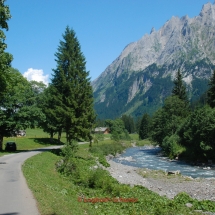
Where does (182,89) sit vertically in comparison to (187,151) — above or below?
above

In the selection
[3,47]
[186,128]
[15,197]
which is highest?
[3,47]

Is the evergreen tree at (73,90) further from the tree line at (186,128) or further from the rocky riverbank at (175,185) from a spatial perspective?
the tree line at (186,128)

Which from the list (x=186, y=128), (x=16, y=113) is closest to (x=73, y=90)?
(x=16, y=113)

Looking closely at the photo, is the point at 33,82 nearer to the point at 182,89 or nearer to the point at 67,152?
the point at 182,89

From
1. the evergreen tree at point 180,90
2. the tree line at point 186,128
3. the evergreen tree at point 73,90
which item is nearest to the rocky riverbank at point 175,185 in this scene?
the evergreen tree at point 73,90

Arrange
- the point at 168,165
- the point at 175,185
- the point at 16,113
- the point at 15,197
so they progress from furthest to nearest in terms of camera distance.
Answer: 1. the point at 168,165
2. the point at 16,113
3. the point at 175,185
4. the point at 15,197

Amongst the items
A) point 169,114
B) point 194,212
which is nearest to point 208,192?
point 194,212

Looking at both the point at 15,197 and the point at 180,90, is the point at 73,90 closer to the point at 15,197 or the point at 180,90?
the point at 15,197

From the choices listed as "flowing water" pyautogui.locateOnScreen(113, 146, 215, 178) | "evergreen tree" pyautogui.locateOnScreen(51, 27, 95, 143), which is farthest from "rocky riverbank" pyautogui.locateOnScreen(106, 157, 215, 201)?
"evergreen tree" pyautogui.locateOnScreen(51, 27, 95, 143)

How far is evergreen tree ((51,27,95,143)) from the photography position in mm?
34438

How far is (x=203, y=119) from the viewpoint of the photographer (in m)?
47.4

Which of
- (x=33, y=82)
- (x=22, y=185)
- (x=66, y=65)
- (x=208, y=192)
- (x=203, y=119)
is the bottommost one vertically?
(x=208, y=192)

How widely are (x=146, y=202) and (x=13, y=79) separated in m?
12.6

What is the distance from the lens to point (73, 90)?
114 feet
